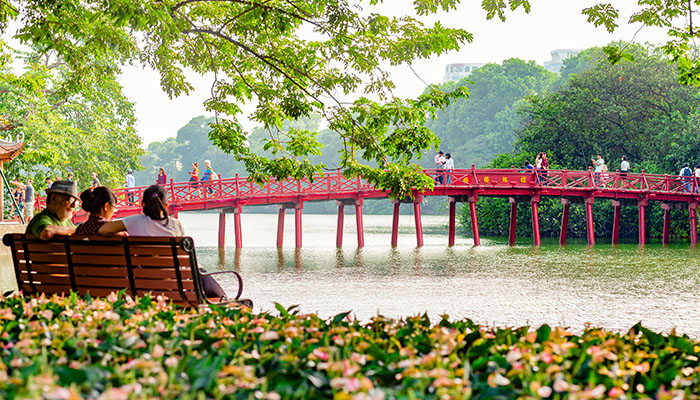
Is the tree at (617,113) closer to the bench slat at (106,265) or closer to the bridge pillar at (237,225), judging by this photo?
the bridge pillar at (237,225)

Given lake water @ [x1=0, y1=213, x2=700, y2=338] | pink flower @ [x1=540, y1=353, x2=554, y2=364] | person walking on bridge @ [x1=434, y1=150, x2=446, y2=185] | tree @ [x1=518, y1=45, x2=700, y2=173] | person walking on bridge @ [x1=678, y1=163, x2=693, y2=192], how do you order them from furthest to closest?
tree @ [x1=518, y1=45, x2=700, y2=173], person walking on bridge @ [x1=678, y1=163, x2=693, y2=192], person walking on bridge @ [x1=434, y1=150, x2=446, y2=185], lake water @ [x1=0, y1=213, x2=700, y2=338], pink flower @ [x1=540, y1=353, x2=554, y2=364]

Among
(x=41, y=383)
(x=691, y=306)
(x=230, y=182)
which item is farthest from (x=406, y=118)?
(x=230, y=182)

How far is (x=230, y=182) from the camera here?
3081 centimetres

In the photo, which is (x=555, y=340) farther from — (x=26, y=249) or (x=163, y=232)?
(x=26, y=249)

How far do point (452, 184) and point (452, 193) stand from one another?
530 millimetres

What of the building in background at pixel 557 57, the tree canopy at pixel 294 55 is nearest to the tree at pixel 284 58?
the tree canopy at pixel 294 55

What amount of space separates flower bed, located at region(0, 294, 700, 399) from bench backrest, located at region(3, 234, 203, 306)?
3.71ft

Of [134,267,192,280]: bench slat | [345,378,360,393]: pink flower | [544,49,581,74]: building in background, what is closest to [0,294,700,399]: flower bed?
[345,378,360,393]: pink flower

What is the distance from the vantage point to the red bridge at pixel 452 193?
29.3 m

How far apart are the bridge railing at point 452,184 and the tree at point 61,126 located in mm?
2616

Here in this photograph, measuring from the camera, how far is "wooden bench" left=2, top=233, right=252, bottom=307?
5.60 m

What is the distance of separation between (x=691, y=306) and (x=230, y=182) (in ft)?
70.1

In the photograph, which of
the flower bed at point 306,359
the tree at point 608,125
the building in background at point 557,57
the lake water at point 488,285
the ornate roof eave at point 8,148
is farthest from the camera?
the building in background at point 557,57

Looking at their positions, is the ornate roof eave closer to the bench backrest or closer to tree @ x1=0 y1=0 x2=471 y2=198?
tree @ x1=0 y1=0 x2=471 y2=198
